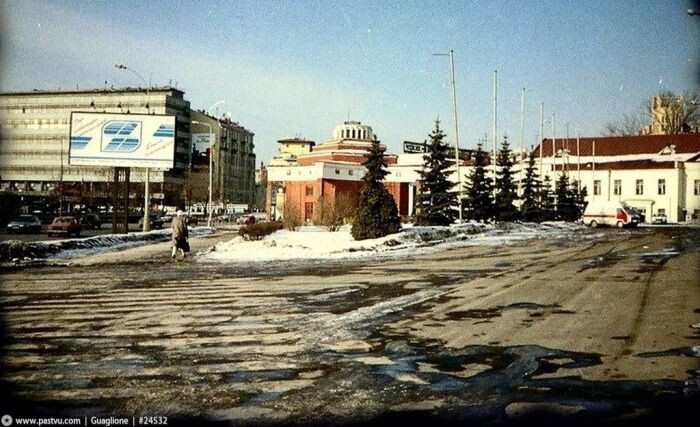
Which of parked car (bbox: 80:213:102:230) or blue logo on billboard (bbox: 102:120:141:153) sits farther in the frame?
parked car (bbox: 80:213:102:230)

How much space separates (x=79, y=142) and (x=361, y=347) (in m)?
34.8

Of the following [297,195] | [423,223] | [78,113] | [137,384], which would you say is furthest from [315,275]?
[297,195]

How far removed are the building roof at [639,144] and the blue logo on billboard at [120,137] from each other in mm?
49780

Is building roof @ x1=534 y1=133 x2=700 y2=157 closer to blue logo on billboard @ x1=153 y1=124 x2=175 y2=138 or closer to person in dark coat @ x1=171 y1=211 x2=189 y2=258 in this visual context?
blue logo on billboard @ x1=153 y1=124 x2=175 y2=138

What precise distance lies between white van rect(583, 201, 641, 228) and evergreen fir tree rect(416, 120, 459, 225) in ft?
56.9

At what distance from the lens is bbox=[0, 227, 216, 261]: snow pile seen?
69.4 ft

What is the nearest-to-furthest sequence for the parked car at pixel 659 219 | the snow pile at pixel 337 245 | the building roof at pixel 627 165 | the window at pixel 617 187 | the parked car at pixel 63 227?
the snow pile at pixel 337 245, the parked car at pixel 63 227, the parked car at pixel 659 219, the building roof at pixel 627 165, the window at pixel 617 187

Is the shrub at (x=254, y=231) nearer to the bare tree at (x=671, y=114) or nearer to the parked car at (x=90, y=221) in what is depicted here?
the parked car at (x=90, y=221)

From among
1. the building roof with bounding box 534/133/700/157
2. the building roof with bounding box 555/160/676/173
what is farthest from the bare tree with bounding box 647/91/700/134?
the building roof with bounding box 555/160/676/173

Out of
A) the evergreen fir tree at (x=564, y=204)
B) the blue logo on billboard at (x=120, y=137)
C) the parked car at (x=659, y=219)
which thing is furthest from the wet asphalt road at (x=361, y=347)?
the parked car at (x=659, y=219)

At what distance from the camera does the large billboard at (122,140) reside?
37.3 m

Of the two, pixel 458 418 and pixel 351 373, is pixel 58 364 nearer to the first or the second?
pixel 351 373

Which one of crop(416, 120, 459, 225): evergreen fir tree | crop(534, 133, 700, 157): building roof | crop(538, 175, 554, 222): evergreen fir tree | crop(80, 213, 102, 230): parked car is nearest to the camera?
crop(416, 120, 459, 225): evergreen fir tree

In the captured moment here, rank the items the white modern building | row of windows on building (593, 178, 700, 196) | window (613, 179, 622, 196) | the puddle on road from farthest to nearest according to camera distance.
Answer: window (613, 179, 622, 196) < row of windows on building (593, 178, 700, 196) < the white modern building < the puddle on road
